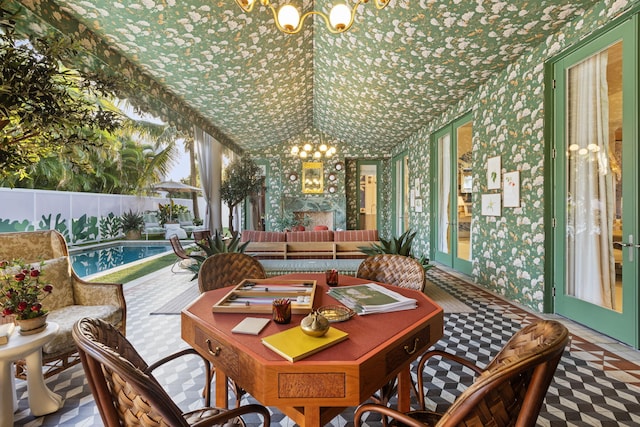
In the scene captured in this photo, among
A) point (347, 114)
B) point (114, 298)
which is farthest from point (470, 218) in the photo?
point (114, 298)

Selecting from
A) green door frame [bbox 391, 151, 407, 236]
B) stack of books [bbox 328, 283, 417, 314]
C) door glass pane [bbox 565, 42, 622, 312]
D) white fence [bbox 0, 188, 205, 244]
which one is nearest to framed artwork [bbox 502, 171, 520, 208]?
door glass pane [bbox 565, 42, 622, 312]

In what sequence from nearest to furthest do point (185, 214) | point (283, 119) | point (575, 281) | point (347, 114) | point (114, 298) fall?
1. point (114, 298)
2. point (575, 281)
3. point (347, 114)
4. point (283, 119)
5. point (185, 214)

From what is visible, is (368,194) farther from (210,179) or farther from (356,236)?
(356,236)

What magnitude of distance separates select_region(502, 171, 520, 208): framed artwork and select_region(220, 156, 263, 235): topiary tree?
6901mm

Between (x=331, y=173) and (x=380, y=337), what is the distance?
8.95 meters

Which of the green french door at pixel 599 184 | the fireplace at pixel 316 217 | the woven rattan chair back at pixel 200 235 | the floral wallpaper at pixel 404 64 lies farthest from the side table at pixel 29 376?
the fireplace at pixel 316 217

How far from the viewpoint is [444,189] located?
20.0 feet

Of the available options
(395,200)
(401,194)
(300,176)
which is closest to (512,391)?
(401,194)

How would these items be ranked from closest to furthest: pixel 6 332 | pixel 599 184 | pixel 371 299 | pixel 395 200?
pixel 371 299 < pixel 6 332 < pixel 599 184 < pixel 395 200

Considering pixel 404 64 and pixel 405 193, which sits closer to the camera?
pixel 404 64

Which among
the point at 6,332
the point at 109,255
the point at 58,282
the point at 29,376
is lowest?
the point at 109,255

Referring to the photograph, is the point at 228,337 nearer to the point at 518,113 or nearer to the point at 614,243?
the point at 614,243

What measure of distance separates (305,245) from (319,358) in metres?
3.73

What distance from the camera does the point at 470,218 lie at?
17.0 feet
